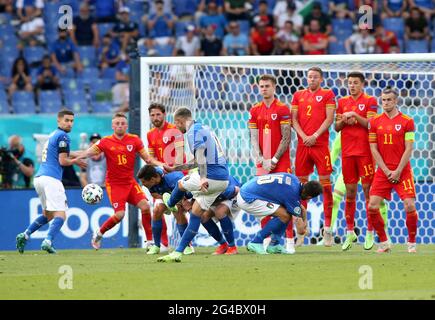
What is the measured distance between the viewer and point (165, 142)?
1515cm

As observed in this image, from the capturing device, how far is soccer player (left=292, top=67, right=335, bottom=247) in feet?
47.9

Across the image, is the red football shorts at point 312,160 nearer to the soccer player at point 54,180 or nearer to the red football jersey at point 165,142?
the red football jersey at point 165,142

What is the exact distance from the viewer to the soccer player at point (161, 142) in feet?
49.2

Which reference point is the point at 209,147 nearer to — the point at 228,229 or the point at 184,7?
the point at 228,229

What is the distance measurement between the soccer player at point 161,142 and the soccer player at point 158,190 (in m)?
0.37

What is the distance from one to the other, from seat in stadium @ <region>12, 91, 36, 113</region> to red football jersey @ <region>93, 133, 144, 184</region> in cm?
729

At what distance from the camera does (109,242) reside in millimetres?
17250

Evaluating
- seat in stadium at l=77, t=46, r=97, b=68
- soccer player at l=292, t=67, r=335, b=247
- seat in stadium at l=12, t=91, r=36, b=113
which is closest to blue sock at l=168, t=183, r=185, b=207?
soccer player at l=292, t=67, r=335, b=247

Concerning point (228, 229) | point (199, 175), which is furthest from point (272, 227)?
point (199, 175)

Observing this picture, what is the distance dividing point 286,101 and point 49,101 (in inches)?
244

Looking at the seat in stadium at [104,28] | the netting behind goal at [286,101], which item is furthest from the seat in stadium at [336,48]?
the netting behind goal at [286,101]

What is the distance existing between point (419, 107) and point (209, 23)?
7.60 m

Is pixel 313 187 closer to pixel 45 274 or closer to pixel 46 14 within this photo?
pixel 45 274

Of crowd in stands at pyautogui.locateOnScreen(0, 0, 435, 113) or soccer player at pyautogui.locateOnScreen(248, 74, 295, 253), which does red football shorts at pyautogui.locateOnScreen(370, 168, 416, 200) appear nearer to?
soccer player at pyautogui.locateOnScreen(248, 74, 295, 253)
